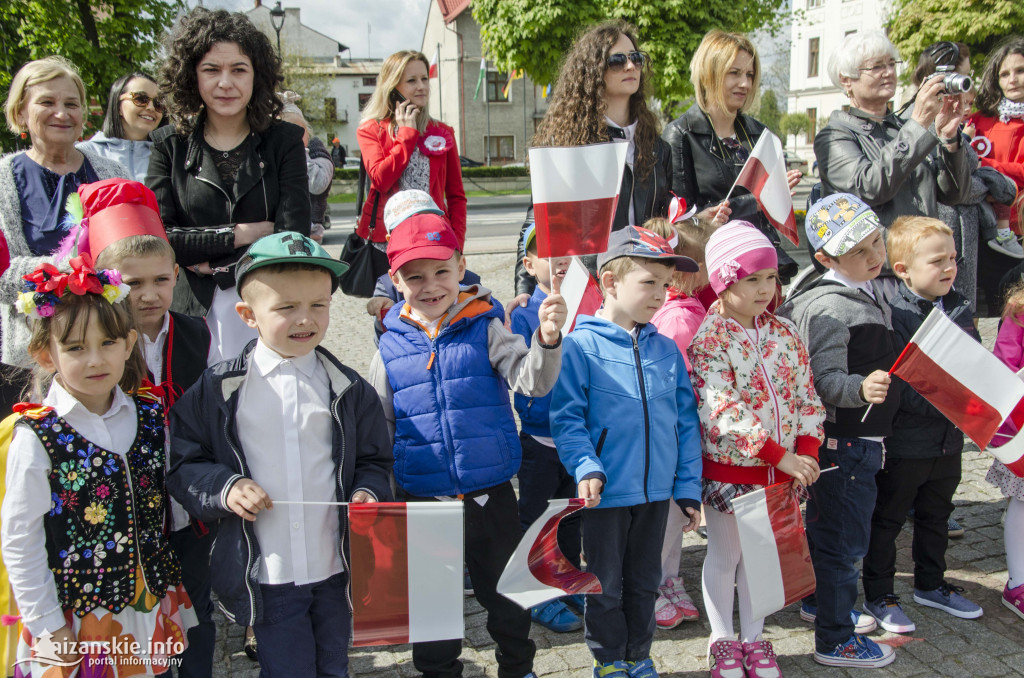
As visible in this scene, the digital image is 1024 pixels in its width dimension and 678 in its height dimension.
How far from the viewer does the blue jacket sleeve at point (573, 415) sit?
2.68m

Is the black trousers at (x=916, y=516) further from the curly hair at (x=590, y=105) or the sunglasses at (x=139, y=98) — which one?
the sunglasses at (x=139, y=98)

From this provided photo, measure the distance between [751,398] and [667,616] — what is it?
1.05m

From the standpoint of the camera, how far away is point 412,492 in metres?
2.71

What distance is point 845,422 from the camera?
3.12 m

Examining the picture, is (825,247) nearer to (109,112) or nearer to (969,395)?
(969,395)

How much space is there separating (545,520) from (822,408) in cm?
120

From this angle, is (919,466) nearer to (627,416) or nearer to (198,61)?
(627,416)

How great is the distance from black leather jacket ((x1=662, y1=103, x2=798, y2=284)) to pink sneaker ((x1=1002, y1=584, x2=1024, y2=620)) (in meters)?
1.69

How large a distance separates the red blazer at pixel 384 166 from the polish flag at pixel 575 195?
1369 mm

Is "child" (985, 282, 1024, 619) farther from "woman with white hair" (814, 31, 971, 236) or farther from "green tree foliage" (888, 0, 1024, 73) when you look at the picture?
"green tree foliage" (888, 0, 1024, 73)

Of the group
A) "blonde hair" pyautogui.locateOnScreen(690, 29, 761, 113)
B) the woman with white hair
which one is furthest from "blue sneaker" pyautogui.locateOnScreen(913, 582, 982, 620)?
"blonde hair" pyautogui.locateOnScreen(690, 29, 761, 113)

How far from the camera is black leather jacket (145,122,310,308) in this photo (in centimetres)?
321

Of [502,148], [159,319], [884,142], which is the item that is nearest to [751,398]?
[884,142]

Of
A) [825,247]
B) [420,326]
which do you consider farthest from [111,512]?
[825,247]
